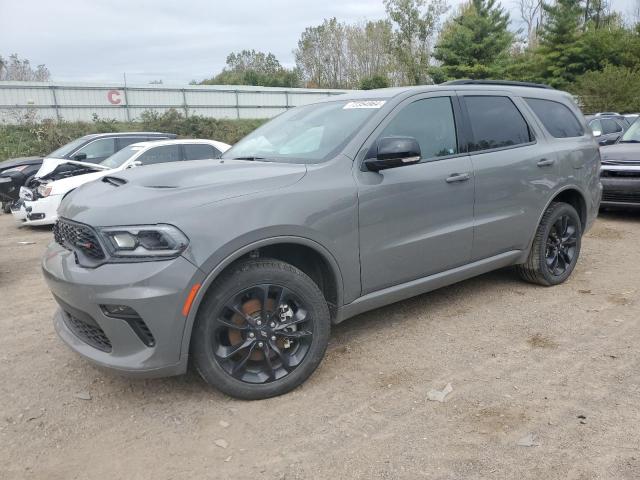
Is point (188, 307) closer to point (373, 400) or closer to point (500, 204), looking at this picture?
point (373, 400)

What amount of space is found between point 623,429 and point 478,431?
2.41 feet

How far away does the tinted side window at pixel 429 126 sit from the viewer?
3756mm

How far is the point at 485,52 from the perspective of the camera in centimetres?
3472

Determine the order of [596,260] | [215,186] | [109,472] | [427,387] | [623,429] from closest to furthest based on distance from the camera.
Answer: [109,472], [623,429], [215,186], [427,387], [596,260]

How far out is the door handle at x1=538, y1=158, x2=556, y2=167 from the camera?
4.59 meters

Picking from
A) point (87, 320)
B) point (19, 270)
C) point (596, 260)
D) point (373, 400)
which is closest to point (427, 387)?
point (373, 400)

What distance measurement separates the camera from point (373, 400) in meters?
3.08

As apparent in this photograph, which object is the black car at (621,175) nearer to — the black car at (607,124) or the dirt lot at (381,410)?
the dirt lot at (381,410)

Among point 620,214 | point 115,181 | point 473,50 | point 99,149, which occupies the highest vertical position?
point 473,50

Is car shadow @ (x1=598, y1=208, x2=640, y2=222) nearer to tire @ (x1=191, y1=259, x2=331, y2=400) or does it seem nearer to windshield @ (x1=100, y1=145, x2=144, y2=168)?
tire @ (x1=191, y1=259, x2=331, y2=400)

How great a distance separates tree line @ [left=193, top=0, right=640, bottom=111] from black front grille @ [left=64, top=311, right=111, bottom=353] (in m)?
32.2

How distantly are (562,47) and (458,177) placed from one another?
38.4 metres

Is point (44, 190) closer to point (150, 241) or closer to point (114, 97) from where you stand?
point (150, 241)

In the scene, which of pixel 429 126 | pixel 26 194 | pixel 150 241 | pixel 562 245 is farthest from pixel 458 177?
pixel 26 194
